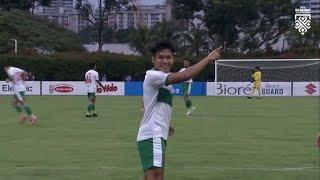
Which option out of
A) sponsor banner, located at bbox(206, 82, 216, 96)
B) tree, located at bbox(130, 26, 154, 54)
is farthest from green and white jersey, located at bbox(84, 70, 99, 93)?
tree, located at bbox(130, 26, 154, 54)

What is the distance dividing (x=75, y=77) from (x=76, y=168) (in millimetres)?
51032

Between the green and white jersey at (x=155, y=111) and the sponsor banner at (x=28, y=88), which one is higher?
the green and white jersey at (x=155, y=111)

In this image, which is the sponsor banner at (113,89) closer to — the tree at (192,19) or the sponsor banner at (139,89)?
the sponsor banner at (139,89)


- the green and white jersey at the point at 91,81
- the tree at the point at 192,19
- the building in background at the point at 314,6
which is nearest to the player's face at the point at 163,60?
the green and white jersey at the point at 91,81

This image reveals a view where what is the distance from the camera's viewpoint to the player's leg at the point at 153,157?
25.9 ft

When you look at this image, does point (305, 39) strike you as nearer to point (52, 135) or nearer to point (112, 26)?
point (112, 26)

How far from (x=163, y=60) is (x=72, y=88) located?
143 feet

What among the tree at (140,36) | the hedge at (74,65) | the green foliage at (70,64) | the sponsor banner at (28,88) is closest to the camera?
the sponsor banner at (28,88)

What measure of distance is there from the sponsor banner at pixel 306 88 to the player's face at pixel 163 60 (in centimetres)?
4178

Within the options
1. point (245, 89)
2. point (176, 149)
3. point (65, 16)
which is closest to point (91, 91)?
point (176, 149)

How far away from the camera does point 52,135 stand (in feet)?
59.6

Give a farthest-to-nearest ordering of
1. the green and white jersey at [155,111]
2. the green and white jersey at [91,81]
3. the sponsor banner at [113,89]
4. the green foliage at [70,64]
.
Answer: the green foliage at [70,64] < the sponsor banner at [113,89] < the green and white jersey at [91,81] < the green and white jersey at [155,111]

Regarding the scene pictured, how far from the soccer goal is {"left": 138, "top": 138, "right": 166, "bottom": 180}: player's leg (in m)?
44.9

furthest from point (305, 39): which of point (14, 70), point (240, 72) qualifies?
point (14, 70)
